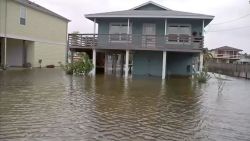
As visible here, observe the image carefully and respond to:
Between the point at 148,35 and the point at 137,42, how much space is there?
1.52 m

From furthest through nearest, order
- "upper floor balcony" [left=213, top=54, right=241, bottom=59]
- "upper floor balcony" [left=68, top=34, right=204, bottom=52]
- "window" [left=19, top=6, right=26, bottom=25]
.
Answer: "upper floor balcony" [left=213, top=54, right=241, bottom=59] < "window" [left=19, top=6, right=26, bottom=25] < "upper floor balcony" [left=68, top=34, right=204, bottom=52]

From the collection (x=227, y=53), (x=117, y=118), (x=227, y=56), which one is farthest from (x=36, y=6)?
(x=227, y=53)

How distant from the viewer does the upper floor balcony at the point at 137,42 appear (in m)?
25.6

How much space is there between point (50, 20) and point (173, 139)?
33732 millimetres

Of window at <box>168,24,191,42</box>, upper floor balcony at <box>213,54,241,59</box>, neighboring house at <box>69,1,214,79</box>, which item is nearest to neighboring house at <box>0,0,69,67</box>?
neighboring house at <box>69,1,214,79</box>

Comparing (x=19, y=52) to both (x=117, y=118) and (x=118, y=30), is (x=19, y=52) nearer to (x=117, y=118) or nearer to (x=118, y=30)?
(x=118, y=30)

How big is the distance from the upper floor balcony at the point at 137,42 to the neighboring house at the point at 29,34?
6967 millimetres

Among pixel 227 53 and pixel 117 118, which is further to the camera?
pixel 227 53

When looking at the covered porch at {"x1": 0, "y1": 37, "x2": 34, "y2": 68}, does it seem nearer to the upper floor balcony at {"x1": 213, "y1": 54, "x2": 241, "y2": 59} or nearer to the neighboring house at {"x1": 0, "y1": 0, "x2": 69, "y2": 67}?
the neighboring house at {"x1": 0, "y1": 0, "x2": 69, "y2": 67}

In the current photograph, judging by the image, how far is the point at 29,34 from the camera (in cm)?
3444

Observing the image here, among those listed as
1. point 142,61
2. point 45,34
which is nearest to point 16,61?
point 45,34

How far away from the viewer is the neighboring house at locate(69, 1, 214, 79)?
2586 cm

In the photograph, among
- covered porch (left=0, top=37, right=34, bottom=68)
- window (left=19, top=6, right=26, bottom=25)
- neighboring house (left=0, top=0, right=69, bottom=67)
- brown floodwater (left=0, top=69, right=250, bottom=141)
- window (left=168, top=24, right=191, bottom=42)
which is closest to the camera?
brown floodwater (left=0, top=69, right=250, bottom=141)

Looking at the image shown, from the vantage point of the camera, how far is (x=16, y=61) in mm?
35594
